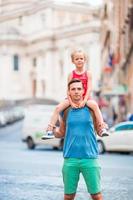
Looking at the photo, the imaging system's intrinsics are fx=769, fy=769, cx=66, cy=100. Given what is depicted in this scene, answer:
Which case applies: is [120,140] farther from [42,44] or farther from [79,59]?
[42,44]

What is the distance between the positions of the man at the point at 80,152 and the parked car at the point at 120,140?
20.1 m

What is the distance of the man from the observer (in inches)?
328

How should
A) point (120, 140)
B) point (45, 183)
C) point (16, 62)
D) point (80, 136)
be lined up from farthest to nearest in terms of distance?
point (16, 62)
point (120, 140)
point (45, 183)
point (80, 136)

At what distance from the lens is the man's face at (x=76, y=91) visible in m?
8.43

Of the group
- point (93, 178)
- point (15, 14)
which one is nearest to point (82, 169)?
point (93, 178)

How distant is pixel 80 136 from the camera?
8.34 meters

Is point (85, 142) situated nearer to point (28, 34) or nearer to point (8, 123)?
point (8, 123)

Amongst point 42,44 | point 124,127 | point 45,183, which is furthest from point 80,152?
point 42,44

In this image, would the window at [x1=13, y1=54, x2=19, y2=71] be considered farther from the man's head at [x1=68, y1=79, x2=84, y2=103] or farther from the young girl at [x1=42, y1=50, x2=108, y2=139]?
the man's head at [x1=68, y1=79, x2=84, y2=103]

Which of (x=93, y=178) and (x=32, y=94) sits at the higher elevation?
(x=93, y=178)

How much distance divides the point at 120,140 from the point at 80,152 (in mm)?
20694

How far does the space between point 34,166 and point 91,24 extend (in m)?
91.9

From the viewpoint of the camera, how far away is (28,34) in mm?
128625

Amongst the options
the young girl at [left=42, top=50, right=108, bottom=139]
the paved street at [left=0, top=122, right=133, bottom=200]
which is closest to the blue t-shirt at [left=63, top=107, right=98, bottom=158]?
the young girl at [left=42, top=50, right=108, bottom=139]
